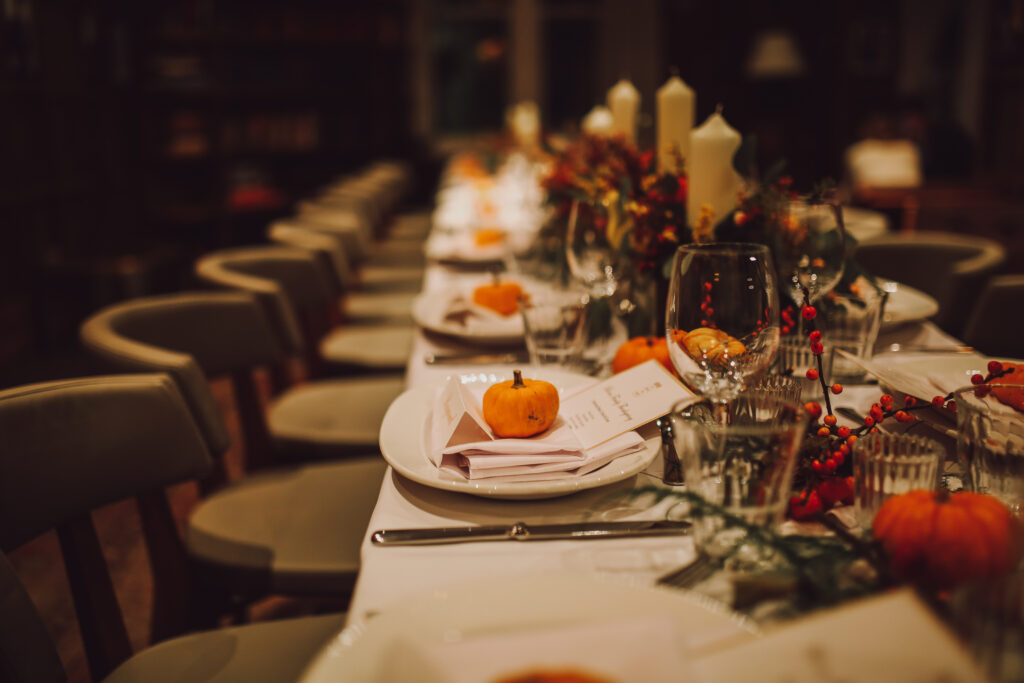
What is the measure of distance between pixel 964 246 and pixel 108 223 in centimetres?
534

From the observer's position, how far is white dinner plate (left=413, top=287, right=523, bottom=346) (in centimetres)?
156

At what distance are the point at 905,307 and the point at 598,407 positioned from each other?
846mm

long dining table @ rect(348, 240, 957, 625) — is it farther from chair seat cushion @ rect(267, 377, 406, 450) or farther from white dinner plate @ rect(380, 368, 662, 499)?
chair seat cushion @ rect(267, 377, 406, 450)

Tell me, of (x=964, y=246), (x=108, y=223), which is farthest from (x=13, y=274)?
(x=964, y=246)

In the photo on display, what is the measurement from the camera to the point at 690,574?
0.73m

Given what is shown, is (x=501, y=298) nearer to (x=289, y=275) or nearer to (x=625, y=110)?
(x=625, y=110)

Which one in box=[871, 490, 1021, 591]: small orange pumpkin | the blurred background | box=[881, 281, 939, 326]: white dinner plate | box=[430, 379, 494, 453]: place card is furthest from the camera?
the blurred background

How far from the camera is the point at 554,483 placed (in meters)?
0.88

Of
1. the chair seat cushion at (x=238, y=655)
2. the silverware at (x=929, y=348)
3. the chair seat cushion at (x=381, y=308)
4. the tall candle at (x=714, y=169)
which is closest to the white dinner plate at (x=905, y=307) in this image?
the silverware at (x=929, y=348)

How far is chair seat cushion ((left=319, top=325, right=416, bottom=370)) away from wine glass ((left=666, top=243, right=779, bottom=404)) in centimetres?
163

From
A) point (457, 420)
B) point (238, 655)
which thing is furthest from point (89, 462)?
point (457, 420)

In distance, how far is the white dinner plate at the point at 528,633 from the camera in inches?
20.1

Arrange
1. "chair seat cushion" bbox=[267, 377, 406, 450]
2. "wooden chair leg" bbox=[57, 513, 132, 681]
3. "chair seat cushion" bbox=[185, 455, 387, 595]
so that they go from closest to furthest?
"wooden chair leg" bbox=[57, 513, 132, 681] → "chair seat cushion" bbox=[185, 455, 387, 595] → "chair seat cushion" bbox=[267, 377, 406, 450]

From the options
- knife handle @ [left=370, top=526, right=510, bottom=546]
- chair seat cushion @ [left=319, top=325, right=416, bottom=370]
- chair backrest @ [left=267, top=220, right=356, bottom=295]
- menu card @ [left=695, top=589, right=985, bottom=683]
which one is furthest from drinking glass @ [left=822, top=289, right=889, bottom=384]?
chair backrest @ [left=267, top=220, right=356, bottom=295]
